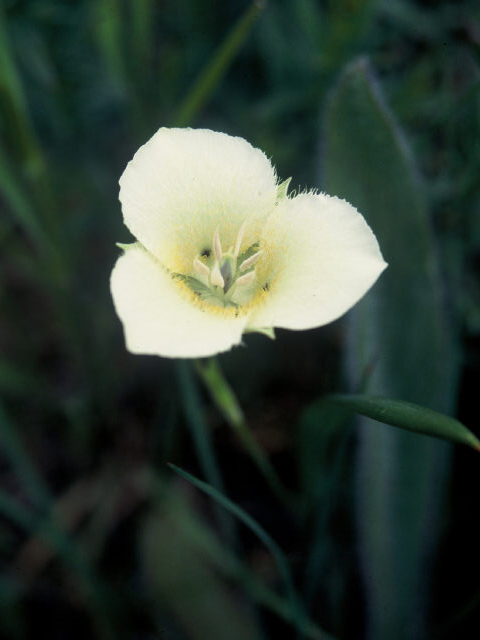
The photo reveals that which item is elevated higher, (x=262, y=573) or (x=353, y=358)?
(x=353, y=358)

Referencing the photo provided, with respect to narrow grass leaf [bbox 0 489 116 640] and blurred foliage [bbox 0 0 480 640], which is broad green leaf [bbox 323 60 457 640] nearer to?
blurred foliage [bbox 0 0 480 640]

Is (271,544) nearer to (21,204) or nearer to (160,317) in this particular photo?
(160,317)

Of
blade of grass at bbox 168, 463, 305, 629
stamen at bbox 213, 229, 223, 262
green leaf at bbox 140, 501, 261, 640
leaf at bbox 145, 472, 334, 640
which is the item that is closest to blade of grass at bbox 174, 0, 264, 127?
stamen at bbox 213, 229, 223, 262

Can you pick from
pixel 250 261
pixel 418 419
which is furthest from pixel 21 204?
pixel 418 419

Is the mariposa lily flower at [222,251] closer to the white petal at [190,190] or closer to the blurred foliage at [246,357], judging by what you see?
the white petal at [190,190]

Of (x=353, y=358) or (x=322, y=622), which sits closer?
(x=353, y=358)

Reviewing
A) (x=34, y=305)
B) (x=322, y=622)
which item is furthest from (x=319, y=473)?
(x=34, y=305)

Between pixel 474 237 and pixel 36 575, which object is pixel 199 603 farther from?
pixel 474 237
